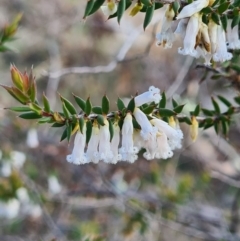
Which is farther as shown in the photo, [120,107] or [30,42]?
[30,42]

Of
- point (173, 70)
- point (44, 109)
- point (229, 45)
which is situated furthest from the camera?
point (173, 70)

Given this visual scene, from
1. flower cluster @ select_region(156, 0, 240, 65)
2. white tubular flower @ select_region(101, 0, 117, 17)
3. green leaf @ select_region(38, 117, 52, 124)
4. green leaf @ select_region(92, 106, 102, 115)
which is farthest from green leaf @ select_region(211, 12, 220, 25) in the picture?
green leaf @ select_region(38, 117, 52, 124)

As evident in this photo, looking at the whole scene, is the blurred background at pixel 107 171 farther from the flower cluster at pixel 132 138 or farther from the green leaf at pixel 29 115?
the green leaf at pixel 29 115

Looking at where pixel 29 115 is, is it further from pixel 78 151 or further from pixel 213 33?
pixel 213 33

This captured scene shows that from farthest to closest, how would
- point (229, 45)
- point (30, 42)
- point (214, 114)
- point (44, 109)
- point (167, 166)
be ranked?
point (30, 42) → point (167, 166) → point (214, 114) → point (229, 45) → point (44, 109)

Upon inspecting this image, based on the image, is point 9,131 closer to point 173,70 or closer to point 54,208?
point 54,208

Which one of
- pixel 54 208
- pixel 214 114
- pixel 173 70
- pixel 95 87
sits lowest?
pixel 54 208

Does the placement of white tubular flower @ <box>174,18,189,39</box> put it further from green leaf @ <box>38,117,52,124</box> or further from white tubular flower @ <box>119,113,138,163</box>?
green leaf @ <box>38,117,52,124</box>

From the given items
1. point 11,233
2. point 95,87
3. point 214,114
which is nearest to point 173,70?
point 95,87
